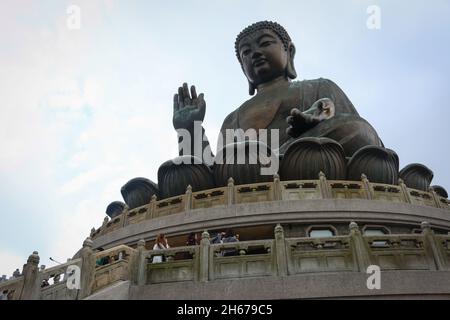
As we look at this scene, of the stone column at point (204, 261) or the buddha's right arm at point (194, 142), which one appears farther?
the buddha's right arm at point (194, 142)

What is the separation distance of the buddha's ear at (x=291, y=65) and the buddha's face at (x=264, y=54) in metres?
0.30

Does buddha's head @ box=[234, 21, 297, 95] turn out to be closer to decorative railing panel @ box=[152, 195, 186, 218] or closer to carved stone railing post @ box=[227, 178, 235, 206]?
carved stone railing post @ box=[227, 178, 235, 206]

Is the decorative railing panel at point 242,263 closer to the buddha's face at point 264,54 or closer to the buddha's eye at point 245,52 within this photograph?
the buddha's face at point 264,54

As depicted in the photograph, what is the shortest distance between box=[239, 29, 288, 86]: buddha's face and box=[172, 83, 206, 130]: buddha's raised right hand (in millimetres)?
4108

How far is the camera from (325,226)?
9711 millimetres

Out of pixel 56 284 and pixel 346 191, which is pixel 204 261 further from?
pixel 346 191

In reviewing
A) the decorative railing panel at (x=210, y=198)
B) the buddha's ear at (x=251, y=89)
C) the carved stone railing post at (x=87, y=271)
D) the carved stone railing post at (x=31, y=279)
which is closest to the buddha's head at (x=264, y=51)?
the buddha's ear at (x=251, y=89)

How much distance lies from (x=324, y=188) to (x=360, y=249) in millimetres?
3663

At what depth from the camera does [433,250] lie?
673cm

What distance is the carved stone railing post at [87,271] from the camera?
6.25 metres

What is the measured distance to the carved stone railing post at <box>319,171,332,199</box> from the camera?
1012 cm

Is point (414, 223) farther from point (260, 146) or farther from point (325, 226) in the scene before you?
Result: point (260, 146)

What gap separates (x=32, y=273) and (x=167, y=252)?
1.95 metres
